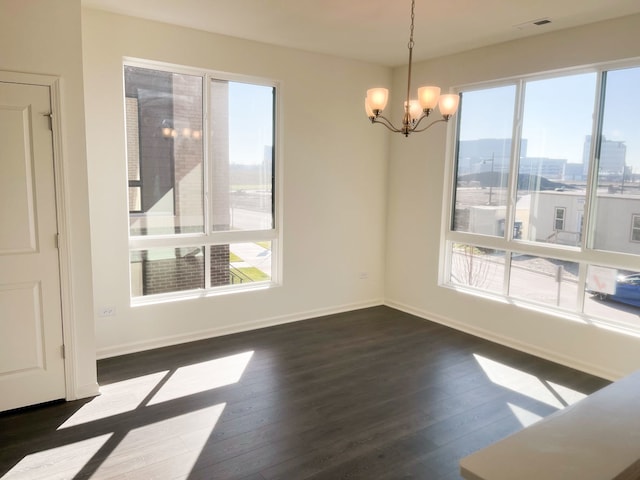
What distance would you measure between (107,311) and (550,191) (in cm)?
426

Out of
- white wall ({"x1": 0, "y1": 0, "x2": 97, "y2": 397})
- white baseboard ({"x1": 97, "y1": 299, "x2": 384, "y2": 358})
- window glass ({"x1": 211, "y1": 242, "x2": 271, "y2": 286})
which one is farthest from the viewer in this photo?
window glass ({"x1": 211, "y1": 242, "x2": 271, "y2": 286})

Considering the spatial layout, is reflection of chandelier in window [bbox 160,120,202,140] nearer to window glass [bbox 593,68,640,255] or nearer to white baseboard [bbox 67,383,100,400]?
white baseboard [bbox 67,383,100,400]

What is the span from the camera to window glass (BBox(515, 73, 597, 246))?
411 cm

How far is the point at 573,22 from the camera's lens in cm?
387

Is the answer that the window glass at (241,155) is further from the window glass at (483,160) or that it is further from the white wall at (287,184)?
the window glass at (483,160)

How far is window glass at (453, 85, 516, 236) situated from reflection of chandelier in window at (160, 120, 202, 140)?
2.85m

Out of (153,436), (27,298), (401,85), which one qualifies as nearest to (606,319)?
(401,85)

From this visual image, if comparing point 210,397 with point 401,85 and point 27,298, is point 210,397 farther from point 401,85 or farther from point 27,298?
point 401,85

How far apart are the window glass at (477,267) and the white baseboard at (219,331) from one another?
4.00 ft

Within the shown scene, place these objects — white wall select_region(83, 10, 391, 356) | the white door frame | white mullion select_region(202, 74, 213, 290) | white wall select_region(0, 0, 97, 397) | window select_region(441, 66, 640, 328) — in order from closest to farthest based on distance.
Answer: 1. white wall select_region(0, 0, 97, 397)
2. the white door frame
3. window select_region(441, 66, 640, 328)
4. white wall select_region(83, 10, 391, 356)
5. white mullion select_region(202, 74, 213, 290)

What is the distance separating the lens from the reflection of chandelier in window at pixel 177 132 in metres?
4.36

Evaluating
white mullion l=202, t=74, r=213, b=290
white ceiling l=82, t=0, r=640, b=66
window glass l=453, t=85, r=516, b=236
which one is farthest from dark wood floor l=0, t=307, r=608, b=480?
white ceiling l=82, t=0, r=640, b=66

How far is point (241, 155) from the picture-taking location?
484 centimetres

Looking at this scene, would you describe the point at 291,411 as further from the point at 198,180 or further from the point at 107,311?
the point at 198,180
